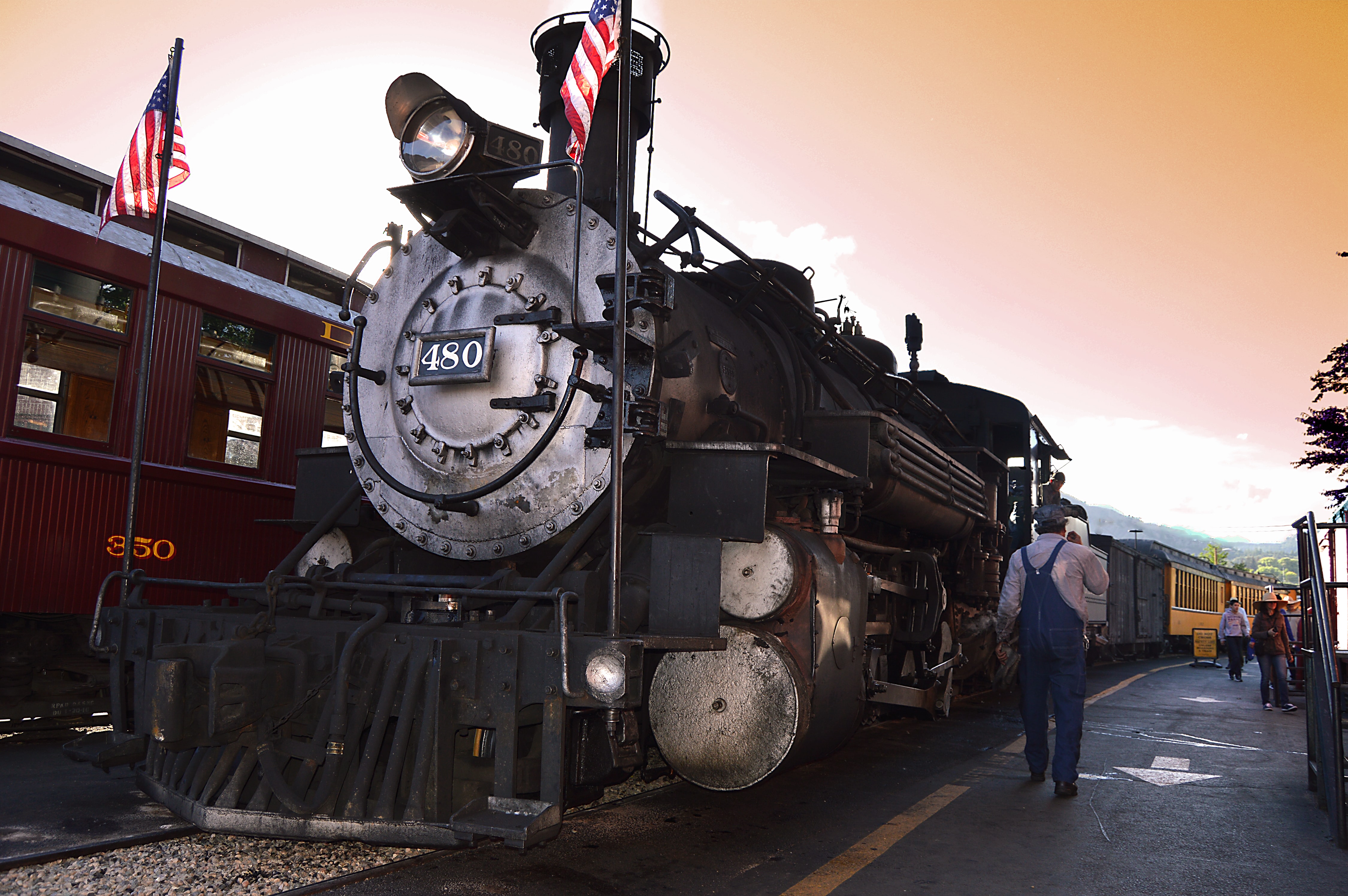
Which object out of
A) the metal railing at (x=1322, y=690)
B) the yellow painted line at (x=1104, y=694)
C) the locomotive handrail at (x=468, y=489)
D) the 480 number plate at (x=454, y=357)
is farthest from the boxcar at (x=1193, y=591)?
the 480 number plate at (x=454, y=357)

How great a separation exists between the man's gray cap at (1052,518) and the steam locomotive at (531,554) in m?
0.74

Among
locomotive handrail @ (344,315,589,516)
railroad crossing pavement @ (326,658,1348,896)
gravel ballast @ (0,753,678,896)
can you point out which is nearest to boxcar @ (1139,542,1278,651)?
railroad crossing pavement @ (326,658,1348,896)

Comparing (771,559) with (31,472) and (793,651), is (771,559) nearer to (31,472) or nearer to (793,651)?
(793,651)

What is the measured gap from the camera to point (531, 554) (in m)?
3.84

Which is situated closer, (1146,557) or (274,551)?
(274,551)

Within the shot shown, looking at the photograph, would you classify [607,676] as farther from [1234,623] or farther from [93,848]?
[1234,623]

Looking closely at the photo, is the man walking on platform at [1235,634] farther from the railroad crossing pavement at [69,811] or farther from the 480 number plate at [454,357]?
the railroad crossing pavement at [69,811]

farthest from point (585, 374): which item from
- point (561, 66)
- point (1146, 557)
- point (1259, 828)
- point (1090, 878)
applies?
point (1146, 557)

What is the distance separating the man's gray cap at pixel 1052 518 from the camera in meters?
5.10

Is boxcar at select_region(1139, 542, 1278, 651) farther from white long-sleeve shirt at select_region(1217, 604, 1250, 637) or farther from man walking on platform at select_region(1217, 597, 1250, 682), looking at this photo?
white long-sleeve shirt at select_region(1217, 604, 1250, 637)

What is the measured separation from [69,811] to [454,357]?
2.37 m

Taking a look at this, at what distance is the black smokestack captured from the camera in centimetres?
446

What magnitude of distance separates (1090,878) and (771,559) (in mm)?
1518

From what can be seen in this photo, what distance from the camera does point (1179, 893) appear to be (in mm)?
3010
